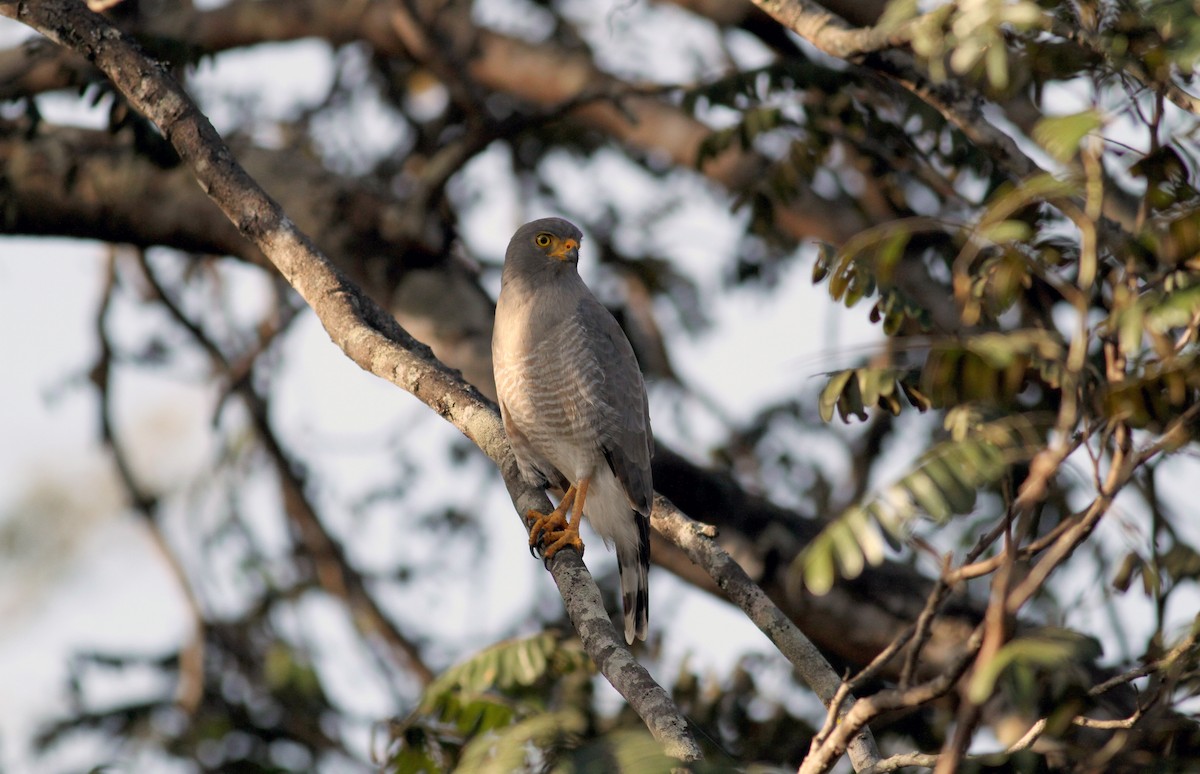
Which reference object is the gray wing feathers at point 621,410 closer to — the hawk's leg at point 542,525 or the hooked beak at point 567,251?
the hooked beak at point 567,251

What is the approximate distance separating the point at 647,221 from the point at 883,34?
5.29 m

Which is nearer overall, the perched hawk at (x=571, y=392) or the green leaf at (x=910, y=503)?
the green leaf at (x=910, y=503)

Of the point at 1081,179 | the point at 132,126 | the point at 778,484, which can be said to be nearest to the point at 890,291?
the point at 1081,179

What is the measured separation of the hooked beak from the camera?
487cm

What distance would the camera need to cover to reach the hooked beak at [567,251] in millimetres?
4867

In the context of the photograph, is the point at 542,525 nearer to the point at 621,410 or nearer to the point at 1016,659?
the point at 621,410

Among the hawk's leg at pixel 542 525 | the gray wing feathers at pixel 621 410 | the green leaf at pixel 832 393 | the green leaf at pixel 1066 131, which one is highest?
the gray wing feathers at pixel 621 410

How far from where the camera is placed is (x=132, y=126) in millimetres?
4891

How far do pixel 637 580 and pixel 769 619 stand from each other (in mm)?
1930

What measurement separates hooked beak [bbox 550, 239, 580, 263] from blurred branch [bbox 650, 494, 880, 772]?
1.54 m

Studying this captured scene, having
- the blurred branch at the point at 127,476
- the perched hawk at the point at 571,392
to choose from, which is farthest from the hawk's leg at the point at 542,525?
the blurred branch at the point at 127,476

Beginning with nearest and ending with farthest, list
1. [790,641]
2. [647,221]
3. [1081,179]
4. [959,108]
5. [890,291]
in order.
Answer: [1081,179]
[790,641]
[890,291]
[959,108]
[647,221]

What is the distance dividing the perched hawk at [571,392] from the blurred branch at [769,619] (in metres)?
0.93

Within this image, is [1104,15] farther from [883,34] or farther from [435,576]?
[435,576]
